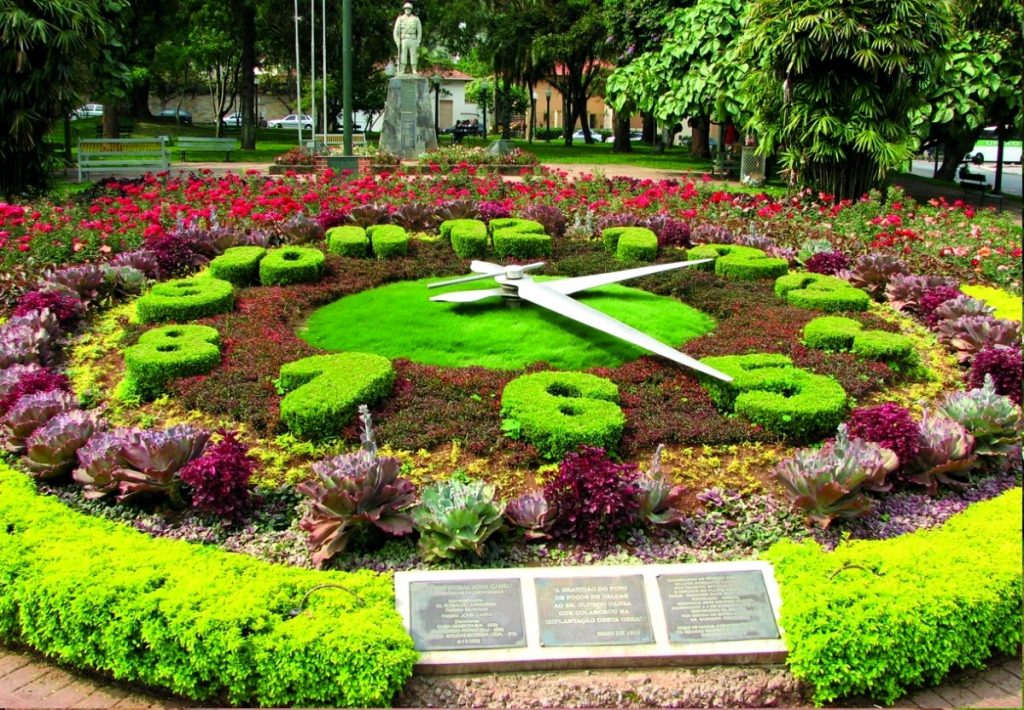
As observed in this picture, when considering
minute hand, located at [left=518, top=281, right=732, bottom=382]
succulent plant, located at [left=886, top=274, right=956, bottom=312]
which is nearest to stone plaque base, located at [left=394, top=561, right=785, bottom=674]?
minute hand, located at [left=518, top=281, right=732, bottom=382]

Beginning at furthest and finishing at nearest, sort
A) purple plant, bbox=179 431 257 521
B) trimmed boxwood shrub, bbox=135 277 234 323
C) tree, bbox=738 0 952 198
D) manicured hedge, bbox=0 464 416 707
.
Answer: tree, bbox=738 0 952 198 → trimmed boxwood shrub, bbox=135 277 234 323 → purple plant, bbox=179 431 257 521 → manicured hedge, bbox=0 464 416 707

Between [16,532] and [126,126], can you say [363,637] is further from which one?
[126,126]

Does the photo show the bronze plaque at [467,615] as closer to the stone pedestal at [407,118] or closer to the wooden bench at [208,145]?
the stone pedestal at [407,118]

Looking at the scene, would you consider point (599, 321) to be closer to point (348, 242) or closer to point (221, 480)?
point (221, 480)

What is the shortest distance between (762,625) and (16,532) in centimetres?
359

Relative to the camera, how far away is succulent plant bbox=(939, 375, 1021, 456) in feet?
18.8

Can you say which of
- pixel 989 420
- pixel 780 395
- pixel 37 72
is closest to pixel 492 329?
pixel 780 395

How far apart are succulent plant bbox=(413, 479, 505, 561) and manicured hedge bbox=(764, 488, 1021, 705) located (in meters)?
1.38

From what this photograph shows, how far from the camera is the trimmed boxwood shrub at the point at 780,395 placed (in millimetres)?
6070

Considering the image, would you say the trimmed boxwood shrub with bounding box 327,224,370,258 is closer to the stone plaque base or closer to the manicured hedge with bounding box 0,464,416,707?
the manicured hedge with bounding box 0,464,416,707

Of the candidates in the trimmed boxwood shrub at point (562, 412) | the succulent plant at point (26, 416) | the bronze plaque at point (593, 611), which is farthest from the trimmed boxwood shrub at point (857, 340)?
the succulent plant at point (26, 416)

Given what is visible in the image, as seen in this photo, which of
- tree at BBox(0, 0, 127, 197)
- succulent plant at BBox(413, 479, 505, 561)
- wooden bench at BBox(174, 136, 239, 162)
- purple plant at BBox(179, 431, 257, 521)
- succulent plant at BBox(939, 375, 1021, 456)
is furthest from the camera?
wooden bench at BBox(174, 136, 239, 162)

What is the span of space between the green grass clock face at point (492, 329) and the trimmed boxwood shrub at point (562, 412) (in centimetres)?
66

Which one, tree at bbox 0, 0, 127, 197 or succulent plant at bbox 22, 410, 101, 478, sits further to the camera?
tree at bbox 0, 0, 127, 197
